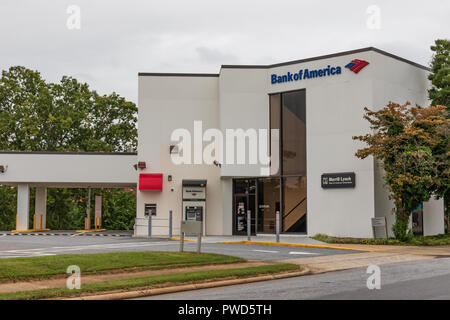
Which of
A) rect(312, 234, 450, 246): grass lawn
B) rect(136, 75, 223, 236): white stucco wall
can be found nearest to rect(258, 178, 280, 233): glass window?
→ rect(136, 75, 223, 236): white stucco wall

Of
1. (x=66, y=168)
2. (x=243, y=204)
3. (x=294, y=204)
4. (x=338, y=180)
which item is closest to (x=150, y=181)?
(x=243, y=204)

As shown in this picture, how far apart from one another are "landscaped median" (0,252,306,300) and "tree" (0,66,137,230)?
3321 centimetres

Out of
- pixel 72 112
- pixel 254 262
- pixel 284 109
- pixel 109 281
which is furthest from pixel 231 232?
pixel 72 112

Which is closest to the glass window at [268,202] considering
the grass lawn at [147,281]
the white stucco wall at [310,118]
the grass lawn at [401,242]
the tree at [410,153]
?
the white stucco wall at [310,118]

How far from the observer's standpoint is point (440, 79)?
29094mm

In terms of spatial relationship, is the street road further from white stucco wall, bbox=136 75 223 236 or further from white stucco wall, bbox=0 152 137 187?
white stucco wall, bbox=0 152 137 187

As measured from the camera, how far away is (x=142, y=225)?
2992 cm

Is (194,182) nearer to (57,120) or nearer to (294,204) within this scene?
(294,204)

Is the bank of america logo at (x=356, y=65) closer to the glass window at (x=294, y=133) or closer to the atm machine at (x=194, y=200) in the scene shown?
the glass window at (x=294, y=133)

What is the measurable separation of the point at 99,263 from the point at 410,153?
47.1ft

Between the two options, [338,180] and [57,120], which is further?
[57,120]

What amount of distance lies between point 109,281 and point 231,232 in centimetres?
1846

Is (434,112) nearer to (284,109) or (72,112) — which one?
(284,109)

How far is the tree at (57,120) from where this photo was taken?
46.8 m
